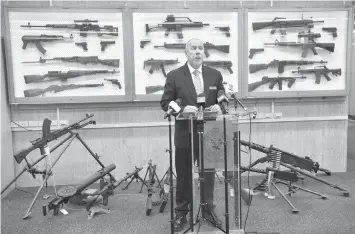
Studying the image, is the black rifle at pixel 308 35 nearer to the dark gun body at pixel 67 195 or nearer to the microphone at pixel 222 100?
the microphone at pixel 222 100

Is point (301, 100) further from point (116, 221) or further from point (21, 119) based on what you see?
point (21, 119)

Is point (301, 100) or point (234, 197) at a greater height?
point (301, 100)

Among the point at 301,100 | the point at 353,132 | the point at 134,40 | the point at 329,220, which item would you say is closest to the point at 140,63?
the point at 134,40

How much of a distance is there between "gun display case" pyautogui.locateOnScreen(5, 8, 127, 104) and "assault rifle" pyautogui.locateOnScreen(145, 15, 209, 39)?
0.56m

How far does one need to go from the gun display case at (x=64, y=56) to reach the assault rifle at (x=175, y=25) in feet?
1.84

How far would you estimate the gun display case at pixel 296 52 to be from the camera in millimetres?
4656

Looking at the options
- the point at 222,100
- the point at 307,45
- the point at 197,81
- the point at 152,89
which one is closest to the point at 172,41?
the point at 152,89

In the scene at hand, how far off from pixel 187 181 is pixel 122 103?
2057 mm

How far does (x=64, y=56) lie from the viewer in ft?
14.8


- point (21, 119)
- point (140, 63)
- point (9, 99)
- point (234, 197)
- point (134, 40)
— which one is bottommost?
point (234, 197)

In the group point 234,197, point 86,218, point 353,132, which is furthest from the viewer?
point 353,132

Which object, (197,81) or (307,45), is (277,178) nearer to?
(197,81)

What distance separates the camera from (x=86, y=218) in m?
3.51

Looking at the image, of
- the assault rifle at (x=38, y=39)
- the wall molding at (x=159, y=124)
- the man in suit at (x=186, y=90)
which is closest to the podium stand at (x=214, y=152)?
the man in suit at (x=186, y=90)
